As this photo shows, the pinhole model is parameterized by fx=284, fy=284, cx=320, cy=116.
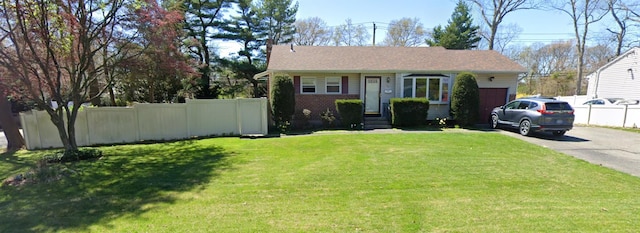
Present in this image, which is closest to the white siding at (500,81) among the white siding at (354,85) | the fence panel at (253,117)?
the white siding at (354,85)

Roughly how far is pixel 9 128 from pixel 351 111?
12.2m

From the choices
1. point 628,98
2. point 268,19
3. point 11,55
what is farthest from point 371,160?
point 628,98

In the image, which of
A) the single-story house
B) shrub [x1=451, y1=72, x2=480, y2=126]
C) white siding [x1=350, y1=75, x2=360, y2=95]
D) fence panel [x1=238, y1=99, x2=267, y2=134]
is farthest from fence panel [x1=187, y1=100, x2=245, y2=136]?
shrub [x1=451, y1=72, x2=480, y2=126]

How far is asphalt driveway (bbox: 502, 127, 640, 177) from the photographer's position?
284 inches

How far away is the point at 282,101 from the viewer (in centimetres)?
1227

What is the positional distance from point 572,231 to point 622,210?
147 centimetres

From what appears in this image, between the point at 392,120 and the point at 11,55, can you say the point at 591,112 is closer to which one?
the point at 392,120

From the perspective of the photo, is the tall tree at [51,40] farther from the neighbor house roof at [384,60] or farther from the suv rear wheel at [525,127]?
the suv rear wheel at [525,127]

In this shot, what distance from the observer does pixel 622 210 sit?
13.3 feet

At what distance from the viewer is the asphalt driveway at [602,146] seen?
23.6 ft

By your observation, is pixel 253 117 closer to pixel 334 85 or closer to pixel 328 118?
pixel 328 118

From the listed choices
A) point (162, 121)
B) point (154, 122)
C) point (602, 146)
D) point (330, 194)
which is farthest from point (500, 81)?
point (154, 122)

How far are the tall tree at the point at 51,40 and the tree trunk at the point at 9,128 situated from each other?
291 cm

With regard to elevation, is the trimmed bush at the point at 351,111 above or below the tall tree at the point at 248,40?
below
